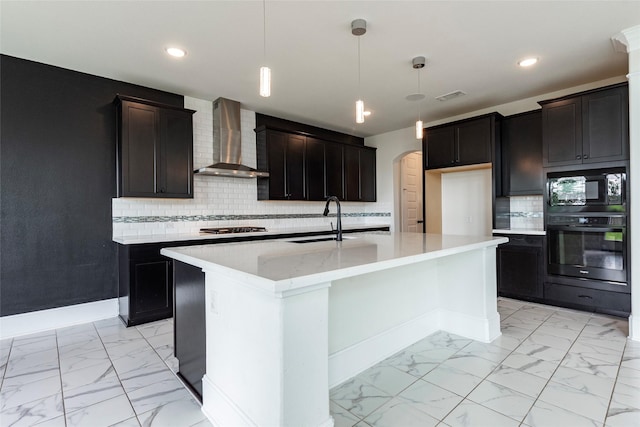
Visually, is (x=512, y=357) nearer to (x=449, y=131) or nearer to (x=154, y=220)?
(x=449, y=131)

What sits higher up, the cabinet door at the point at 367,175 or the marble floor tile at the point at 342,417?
the cabinet door at the point at 367,175

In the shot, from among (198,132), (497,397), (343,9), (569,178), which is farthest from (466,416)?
(198,132)

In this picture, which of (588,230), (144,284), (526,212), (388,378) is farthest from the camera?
(526,212)

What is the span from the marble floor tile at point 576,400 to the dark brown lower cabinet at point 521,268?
213 centimetres

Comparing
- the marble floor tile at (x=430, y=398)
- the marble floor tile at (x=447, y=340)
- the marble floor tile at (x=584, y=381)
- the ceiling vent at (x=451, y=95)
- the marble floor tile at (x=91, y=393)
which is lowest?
the marble floor tile at (x=91, y=393)

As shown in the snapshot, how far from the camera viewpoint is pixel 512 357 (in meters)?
2.43

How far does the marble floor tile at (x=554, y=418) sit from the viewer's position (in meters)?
1.66

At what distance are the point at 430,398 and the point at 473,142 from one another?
3651 mm

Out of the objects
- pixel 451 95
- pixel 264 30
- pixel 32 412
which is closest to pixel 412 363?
pixel 32 412

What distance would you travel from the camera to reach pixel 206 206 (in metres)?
4.34

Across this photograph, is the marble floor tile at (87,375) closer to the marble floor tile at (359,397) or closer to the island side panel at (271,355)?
the island side panel at (271,355)

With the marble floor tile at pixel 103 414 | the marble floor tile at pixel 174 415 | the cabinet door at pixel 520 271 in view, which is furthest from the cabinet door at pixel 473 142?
the marble floor tile at pixel 103 414

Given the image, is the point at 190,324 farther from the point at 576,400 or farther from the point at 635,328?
the point at 635,328

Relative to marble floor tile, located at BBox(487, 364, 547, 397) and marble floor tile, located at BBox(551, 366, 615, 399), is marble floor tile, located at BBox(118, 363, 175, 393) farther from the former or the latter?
marble floor tile, located at BBox(551, 366, 615, 399)
